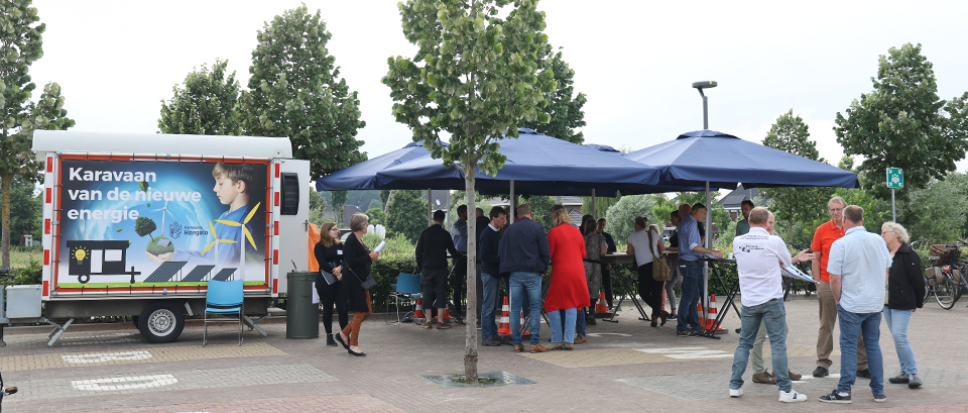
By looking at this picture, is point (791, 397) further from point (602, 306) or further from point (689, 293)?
point (602, 306)

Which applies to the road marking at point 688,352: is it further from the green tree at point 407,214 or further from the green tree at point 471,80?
the green tree at point 407,214

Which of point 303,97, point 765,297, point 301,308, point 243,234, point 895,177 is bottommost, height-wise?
point 301,308

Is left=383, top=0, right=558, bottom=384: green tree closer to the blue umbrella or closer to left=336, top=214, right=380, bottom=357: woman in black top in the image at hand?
left=336, top=214, right=380, bottom=357: woman in black top

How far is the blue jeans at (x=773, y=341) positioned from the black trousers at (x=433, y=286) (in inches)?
228

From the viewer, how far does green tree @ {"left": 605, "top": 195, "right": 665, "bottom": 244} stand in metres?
54.6

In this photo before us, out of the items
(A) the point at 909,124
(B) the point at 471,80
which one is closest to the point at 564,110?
(A) the point at 909,124

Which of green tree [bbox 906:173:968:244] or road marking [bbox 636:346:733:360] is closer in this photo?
road marking [bbox 636:346:733:360]

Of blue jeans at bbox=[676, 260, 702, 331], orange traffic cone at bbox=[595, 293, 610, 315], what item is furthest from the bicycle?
blue jeans at bbox=[676, 260, 702, 331]

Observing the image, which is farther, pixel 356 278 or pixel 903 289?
pixel 356 278

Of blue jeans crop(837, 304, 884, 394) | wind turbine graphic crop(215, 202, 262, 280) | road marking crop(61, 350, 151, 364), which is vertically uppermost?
wind turbine graphic crop(215, 202, 262, 280)

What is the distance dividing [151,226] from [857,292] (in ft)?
27.1

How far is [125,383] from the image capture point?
759cm

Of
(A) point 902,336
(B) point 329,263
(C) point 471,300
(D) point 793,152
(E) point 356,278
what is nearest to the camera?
(A) point 902,336

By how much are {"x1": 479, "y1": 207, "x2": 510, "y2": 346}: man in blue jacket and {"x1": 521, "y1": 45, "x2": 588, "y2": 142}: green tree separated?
10177 mm
